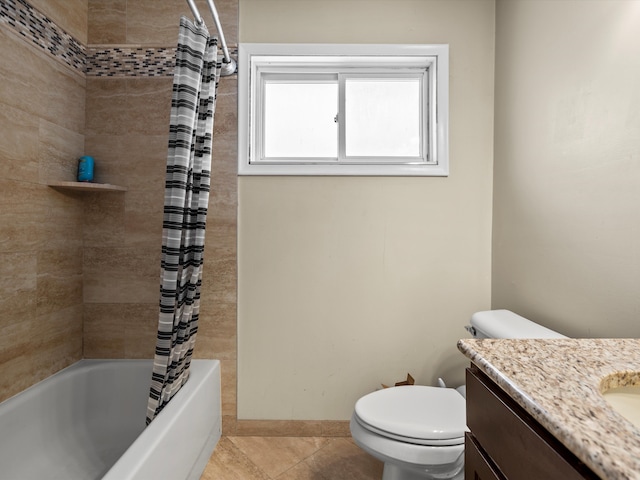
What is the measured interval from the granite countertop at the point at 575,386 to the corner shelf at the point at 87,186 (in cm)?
169

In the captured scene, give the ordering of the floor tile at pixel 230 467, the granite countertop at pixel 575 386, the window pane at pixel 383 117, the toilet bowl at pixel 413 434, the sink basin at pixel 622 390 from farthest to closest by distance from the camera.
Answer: the window pane at pixel 383 117 < the floor tile at pixel 230 467 < the toilet bowl at pixel 413 434 < the sink basin at pixel 622 390 < the granite countertop at pixel 575 386

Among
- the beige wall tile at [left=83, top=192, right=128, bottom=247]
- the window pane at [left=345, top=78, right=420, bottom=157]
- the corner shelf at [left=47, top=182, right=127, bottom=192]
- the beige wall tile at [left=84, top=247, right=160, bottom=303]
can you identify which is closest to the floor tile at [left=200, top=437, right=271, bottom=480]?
the beige wall tile at [left=84, top=247, right=160, bottom=303]

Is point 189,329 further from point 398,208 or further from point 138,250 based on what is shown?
point 398,208

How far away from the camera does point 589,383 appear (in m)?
0.62

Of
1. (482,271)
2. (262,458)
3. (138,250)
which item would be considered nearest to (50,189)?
(138,250)

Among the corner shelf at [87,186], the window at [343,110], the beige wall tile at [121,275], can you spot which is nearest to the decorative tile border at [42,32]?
the corner shelf at [87,186]

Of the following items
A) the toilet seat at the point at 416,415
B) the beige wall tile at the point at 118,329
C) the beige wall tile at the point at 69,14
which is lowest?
the toilet seat at the point at 416,415

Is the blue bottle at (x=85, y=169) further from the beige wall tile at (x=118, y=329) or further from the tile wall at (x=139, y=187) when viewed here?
the beige wall tile at (x=118, y=329)

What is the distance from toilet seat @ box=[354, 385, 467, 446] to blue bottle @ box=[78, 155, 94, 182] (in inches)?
64.5

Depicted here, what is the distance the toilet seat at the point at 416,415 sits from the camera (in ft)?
3.87

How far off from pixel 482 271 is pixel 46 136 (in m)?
2.20

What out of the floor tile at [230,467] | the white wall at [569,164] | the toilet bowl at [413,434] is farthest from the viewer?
A: the floor tile at [230,467]

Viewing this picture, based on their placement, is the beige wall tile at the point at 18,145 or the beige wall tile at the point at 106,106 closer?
the beige wall tile at the point at 18,145

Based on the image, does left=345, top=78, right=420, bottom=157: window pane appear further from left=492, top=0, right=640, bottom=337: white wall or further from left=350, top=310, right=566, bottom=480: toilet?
left=350, top=310, right=566, bottom=480: toilet
